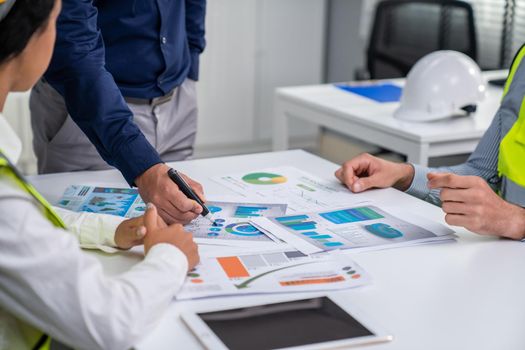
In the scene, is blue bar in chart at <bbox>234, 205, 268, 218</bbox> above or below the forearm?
below

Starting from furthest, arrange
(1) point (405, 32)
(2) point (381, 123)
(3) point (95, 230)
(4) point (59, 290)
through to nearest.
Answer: (1) point (405, 32)
(2) point (381, 123)
(3) point (95, 230)
(4) point (59, 290)

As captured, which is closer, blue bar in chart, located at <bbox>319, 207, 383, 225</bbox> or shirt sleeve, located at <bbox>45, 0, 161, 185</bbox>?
blue bar in chart, located at <bbox>319, 207, 383, 225</bbox>

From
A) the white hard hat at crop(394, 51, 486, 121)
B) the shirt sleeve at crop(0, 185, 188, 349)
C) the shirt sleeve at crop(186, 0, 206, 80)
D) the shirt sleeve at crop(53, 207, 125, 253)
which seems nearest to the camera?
the shirt sleeve at crop(0, 185, 188, 349)

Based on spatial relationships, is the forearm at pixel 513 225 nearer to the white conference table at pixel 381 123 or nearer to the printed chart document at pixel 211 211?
the printed chart document at pixel 211 211

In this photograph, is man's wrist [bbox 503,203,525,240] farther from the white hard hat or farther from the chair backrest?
the chair backrest

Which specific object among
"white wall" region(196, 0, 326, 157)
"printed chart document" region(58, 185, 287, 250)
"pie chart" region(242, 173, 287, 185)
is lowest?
"white wall" region(196, 0, 326, 157)

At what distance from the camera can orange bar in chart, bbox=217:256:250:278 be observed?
1173 millimetres

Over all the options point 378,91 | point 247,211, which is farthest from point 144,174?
point 378,91

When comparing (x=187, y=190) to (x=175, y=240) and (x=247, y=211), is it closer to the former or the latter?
(x=247, y=211)

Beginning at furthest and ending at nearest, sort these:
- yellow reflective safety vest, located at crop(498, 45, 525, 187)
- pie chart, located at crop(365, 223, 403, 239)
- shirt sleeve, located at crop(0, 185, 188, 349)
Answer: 1. yellow reflective safety vest, located at crop(498, 45, 525, 187)
2. pie chart, located at crop(365, 223, 403, 239)
3. shirt sleeve, located at crop(0, 185, 188, 349)

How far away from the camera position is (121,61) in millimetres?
1946

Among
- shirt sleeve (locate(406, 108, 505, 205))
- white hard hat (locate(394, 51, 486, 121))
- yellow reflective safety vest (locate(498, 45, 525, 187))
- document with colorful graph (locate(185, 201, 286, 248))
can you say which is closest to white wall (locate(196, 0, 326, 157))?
white hard hat (locate(394, 51, 486, 121))

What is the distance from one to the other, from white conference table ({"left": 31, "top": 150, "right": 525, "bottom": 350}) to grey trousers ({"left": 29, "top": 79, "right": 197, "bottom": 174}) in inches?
29.7

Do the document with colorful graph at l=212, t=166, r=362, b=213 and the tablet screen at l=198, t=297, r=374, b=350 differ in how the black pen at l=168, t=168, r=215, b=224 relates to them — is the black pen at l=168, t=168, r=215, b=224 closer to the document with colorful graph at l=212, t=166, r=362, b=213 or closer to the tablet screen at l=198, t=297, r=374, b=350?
the document with colorful graph at l=212, t=166, r=362, b=213
